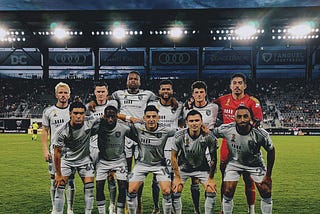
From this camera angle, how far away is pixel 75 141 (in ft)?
16.9

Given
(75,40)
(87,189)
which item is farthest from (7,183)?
(75,40)

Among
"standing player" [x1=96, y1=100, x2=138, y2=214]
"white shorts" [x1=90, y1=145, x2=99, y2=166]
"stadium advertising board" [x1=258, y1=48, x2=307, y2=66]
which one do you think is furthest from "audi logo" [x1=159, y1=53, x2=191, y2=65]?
"standing player" [x1=96, y1=100, x2=138, y2=214]

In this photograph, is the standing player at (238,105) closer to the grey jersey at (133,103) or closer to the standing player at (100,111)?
the grey jersey at (133,103)

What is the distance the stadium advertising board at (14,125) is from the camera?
1081 inches

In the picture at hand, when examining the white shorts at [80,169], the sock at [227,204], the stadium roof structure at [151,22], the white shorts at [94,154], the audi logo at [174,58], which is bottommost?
the sock at [227,204]

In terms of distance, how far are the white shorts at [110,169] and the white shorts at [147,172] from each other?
0.13 metres

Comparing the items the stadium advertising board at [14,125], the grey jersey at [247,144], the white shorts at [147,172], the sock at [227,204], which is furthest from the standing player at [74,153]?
the stadium advertising board at [14,125]

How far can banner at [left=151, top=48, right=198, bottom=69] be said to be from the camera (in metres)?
34.2

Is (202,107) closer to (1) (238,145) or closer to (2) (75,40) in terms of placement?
(1) (238,145)

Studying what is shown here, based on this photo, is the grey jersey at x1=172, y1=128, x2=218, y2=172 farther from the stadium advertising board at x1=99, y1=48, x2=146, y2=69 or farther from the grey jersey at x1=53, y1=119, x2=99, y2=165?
the stadium advertising board at x1=99, y1=48, x2=146, y2=69

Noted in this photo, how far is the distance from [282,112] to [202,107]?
1036 inches

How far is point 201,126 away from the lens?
16.9ft

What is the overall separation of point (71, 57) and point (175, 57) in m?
10.8

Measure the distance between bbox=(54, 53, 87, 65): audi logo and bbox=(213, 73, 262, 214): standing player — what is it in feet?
101
